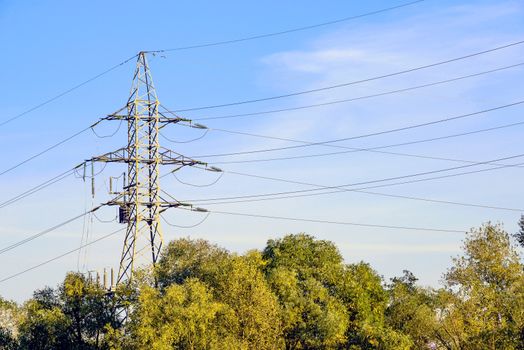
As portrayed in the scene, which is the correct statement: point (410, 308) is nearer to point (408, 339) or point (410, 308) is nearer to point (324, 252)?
point (324, 252)

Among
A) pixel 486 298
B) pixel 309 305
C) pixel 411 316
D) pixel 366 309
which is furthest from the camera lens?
pixel 411 316

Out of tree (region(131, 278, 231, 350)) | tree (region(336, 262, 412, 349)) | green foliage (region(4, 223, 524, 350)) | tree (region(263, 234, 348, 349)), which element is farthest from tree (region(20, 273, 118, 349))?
tree (region(336, 262, 412, 349))

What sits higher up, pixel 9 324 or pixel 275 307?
pixel 9 324

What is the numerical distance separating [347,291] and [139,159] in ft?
110

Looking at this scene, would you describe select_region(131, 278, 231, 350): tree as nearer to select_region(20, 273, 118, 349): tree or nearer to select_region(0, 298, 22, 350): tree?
select_region(20, 273, 118, 349): tree

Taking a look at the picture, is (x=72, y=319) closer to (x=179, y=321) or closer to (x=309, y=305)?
(x=179, y=321)

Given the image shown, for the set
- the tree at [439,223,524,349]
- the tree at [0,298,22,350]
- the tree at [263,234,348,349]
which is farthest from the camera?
the tree at [0,298,22,350]

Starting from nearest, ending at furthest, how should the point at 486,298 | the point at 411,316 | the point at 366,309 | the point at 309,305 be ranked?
the point at 486,298
the point at 309,305
the point at 366,309
the point at 411,316

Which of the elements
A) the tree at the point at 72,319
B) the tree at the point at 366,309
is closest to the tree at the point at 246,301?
the tree at the point at 72,319

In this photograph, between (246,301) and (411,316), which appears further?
(411,316)

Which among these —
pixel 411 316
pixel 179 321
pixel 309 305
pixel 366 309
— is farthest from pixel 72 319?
pixel 411 316

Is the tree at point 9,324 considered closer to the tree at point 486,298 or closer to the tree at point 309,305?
the tree at point 309,305

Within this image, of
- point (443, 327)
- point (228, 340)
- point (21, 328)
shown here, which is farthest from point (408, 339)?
point (21, 328)

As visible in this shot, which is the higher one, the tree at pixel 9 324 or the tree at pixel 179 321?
the tree at pixel 9 324
